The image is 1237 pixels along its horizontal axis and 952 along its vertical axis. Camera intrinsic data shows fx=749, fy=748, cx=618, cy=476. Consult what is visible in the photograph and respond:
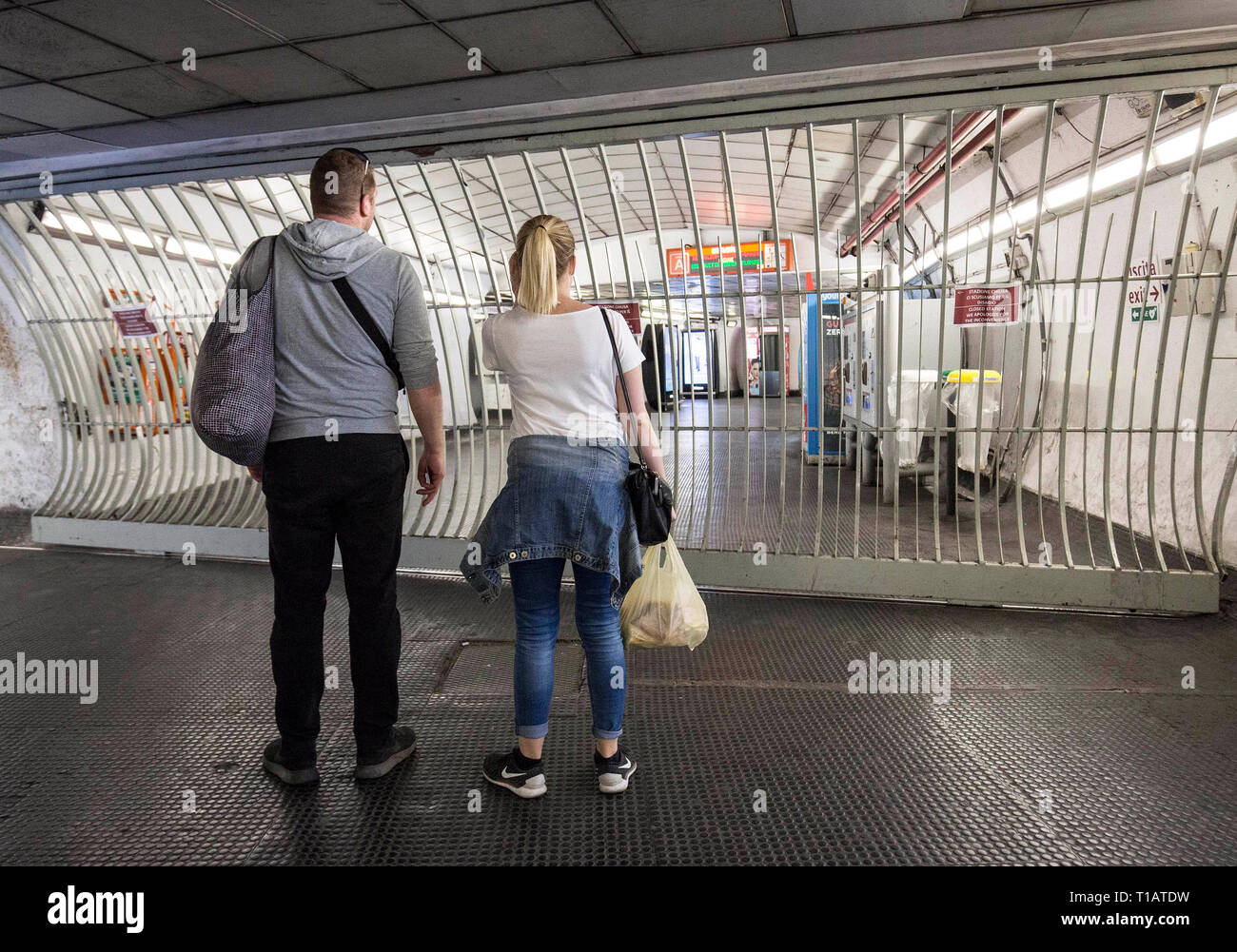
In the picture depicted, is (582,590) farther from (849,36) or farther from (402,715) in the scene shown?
(849,36)

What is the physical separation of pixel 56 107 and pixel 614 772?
16.8 ft

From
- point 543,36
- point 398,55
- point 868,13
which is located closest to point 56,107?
point 398,55

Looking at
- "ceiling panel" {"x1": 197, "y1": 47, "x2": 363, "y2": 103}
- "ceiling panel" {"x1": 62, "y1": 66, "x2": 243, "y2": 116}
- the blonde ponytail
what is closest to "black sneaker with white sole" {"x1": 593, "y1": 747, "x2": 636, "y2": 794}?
the blonde ponytail

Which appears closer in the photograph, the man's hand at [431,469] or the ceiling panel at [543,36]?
the man's hand at [431,469]

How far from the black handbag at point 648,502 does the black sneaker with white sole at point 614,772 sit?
0.77m

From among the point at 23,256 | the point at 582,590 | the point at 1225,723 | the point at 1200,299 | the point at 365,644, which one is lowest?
the point at 1225,723

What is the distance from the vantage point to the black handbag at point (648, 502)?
7.63ft

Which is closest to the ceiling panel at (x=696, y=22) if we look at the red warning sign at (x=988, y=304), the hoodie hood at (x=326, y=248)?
the red warning sign at (x=988, y=304)

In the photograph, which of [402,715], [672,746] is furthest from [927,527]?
[402,715]

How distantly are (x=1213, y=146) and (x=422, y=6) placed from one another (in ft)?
15.9

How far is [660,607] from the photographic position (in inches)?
97.4

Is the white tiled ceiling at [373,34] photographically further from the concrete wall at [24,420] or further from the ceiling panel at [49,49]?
the concrete wall at [24,420]

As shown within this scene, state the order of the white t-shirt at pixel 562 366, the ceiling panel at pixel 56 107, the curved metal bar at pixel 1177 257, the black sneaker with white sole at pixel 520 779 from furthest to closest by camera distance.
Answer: the ceiling panel at pixel 56 107 < the curved metal bar at pixel 1177 257 < the black sneaker with white sole at pixel 520 779 < the white t-shirt at pixel 562 366

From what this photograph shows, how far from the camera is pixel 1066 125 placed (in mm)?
6469
